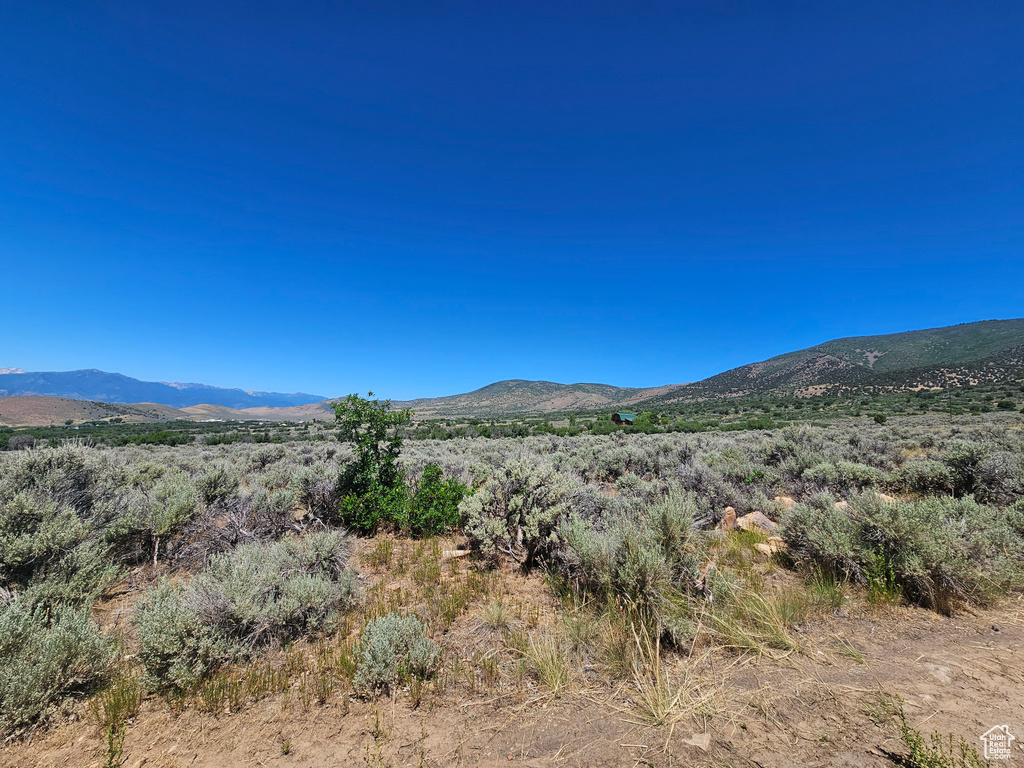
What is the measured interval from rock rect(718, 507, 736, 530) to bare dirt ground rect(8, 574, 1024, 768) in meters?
3.63

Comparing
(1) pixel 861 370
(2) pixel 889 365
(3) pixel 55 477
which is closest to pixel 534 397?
(1) pixel 861 370

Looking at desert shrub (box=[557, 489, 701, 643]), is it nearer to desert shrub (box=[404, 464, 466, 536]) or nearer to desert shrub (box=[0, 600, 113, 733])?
desert shrub (box=[404, 464, 466, 536])

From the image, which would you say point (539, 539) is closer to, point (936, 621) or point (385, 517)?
point (385, 517)

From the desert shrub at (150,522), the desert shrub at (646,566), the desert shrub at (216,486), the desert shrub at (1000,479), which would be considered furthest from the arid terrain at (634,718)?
the desert shrub at (1000,479)

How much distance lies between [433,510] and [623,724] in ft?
16.6

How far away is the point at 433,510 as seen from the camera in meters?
7.28

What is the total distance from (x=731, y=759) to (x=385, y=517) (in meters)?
6.46

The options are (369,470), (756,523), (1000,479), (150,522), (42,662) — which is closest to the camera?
(42,662)

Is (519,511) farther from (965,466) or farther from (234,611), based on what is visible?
(965,466)

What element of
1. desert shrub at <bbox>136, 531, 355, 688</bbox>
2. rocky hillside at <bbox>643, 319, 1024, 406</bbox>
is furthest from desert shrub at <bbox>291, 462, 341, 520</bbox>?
rocky hillside at <bbox>643, 319, 1024, 406</bbox>

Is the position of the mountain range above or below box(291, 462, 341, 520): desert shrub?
above

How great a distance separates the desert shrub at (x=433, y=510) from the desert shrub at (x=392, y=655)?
3.67m

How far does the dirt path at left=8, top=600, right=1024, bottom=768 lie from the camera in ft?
8.35

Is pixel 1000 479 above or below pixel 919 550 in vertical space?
above
